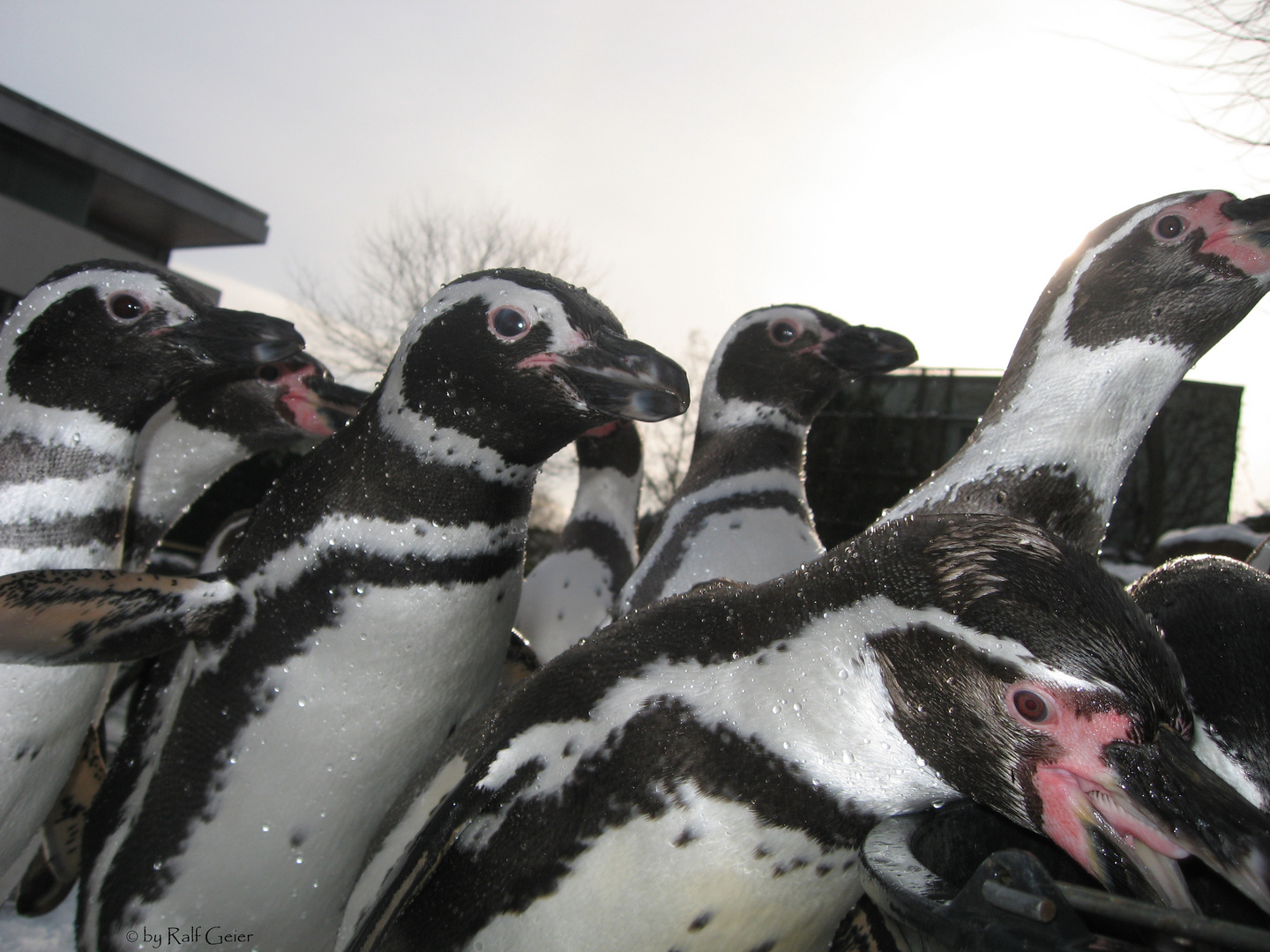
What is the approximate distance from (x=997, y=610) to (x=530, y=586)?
2.41 metres

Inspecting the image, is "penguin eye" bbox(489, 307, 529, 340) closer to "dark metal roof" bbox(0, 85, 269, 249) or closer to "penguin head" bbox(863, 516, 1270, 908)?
"penguin head" bbox(863, 516, 1270, 908)

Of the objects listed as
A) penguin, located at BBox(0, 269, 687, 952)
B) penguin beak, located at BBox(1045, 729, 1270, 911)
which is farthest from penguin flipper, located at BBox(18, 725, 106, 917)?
penguin beak, located at BBox(1045, 729, 1270, 911)

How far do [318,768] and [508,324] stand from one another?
2.16 feet

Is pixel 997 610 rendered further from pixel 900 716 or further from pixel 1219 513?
pixel 1219 513

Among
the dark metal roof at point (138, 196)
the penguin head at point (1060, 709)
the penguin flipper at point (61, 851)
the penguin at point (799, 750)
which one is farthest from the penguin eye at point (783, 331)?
the dark metal roof at point (138, 196)

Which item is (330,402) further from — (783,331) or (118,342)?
(783,331)

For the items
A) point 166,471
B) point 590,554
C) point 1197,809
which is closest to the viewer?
point 1197,809

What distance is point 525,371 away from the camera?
1.20 meters

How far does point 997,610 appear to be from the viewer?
66 cm

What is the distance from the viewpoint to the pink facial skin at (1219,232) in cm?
125

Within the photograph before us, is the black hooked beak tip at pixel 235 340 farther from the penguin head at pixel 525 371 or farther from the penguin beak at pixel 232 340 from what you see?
the penguin head at pixel 525 371

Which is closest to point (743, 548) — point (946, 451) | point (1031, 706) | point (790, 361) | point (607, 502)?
point (790, 361)

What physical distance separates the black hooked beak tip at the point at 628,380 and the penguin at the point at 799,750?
0.31 meters

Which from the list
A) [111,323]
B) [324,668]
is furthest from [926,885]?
[111,323]
